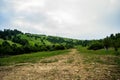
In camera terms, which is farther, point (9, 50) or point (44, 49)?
point (44, 49)

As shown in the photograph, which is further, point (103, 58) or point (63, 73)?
point (103, 58)

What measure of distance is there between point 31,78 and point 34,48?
115 meters

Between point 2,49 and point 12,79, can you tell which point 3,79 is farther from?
point 2,49

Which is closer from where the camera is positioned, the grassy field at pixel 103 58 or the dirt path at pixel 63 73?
the dirt path at pixel 63 73

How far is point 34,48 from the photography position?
144 meters

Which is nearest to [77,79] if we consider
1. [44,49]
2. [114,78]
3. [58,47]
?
[114,78]

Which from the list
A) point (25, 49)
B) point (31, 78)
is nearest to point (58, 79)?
point (31, 78)

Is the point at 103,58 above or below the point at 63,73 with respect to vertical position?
above

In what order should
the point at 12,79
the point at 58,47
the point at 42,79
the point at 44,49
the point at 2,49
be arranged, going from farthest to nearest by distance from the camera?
1. the point at 58,47
2. the point at 44,49
3. the point at 2,49
4. the point at 12,79
5. the point at 42,79

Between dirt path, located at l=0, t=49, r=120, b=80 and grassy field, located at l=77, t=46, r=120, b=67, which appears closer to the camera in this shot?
dirt path, located at l=0, t=49, r=120, b=80

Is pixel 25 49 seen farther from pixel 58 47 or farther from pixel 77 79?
pixel 77 79

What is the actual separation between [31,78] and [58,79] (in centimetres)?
396

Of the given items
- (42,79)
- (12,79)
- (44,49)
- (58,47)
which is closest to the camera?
(42,79)

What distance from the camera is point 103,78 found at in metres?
26.4
